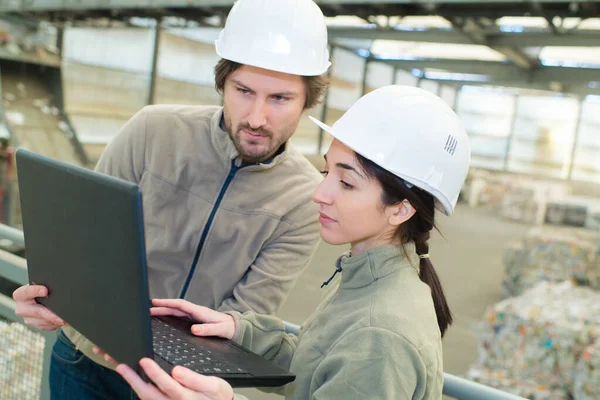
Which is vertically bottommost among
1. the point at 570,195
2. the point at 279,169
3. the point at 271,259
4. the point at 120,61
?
the point at 570,195

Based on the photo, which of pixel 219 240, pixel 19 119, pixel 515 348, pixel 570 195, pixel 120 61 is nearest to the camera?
pixel 219 240

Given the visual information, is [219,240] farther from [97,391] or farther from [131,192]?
[131,192]

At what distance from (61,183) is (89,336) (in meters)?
0.26

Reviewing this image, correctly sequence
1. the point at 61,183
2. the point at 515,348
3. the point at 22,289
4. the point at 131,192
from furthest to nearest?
1. the point at 515,348
2. the point at 22,289
3. the point at 61,183
4. the point at 131,192

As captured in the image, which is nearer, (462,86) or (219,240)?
(219,240)

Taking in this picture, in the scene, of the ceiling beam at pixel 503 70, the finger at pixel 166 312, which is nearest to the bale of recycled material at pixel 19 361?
the finger at pixel 166 312

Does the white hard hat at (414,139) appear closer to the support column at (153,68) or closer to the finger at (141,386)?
the finger at (141,386)

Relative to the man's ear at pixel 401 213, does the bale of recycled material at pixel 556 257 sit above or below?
below

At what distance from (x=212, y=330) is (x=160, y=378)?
1.19 feet

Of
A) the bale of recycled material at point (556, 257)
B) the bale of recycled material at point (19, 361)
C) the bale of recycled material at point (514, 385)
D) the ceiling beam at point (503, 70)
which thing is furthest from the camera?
the ceiling beam at point (503, 70)

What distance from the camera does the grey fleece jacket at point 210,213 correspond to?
1.51m

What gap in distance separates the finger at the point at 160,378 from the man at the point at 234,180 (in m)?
0.62

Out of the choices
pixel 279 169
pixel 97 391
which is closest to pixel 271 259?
pixel 279 169

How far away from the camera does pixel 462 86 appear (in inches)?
672
